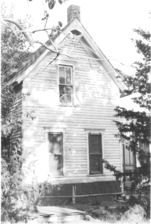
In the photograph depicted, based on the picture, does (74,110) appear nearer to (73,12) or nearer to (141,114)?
(73,12)

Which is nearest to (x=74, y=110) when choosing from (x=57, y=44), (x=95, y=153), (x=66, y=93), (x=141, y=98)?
(x=66, y=93)

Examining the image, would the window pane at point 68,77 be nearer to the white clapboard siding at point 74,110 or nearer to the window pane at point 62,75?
the window pane at point 62,75

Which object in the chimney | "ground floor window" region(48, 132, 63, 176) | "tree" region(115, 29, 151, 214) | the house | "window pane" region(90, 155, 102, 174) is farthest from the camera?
the chimney

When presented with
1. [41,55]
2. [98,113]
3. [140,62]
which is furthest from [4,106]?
[98,113]

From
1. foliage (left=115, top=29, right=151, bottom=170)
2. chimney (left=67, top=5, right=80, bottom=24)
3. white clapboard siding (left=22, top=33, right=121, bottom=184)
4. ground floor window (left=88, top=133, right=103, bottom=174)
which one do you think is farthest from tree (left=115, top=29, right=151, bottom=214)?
chimney (left=67, top=5, right=80, bottom=24)

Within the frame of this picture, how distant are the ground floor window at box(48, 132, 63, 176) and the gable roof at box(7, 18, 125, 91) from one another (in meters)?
2.92

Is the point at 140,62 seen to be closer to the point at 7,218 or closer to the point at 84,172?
the point at 7,218

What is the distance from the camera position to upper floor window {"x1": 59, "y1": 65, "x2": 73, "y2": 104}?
16.4m

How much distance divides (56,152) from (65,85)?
3138 mm

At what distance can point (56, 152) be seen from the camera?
15.7 m

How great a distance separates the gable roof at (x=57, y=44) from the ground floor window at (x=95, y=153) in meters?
2.83

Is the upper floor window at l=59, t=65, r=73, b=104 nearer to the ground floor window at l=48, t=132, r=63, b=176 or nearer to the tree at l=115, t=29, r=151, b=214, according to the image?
the ground floor window at l=48, t=132, r=63, b=176

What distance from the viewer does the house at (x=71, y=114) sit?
1522cm

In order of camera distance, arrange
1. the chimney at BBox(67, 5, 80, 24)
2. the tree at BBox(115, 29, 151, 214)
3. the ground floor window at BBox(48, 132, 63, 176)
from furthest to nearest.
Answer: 1. the chimney at BBox(67, 5, 80, 24)
2. the ground floor window at BBox(48, 132, 63, 176)
3. the tree at BBox(115, 29, 151, 214)
